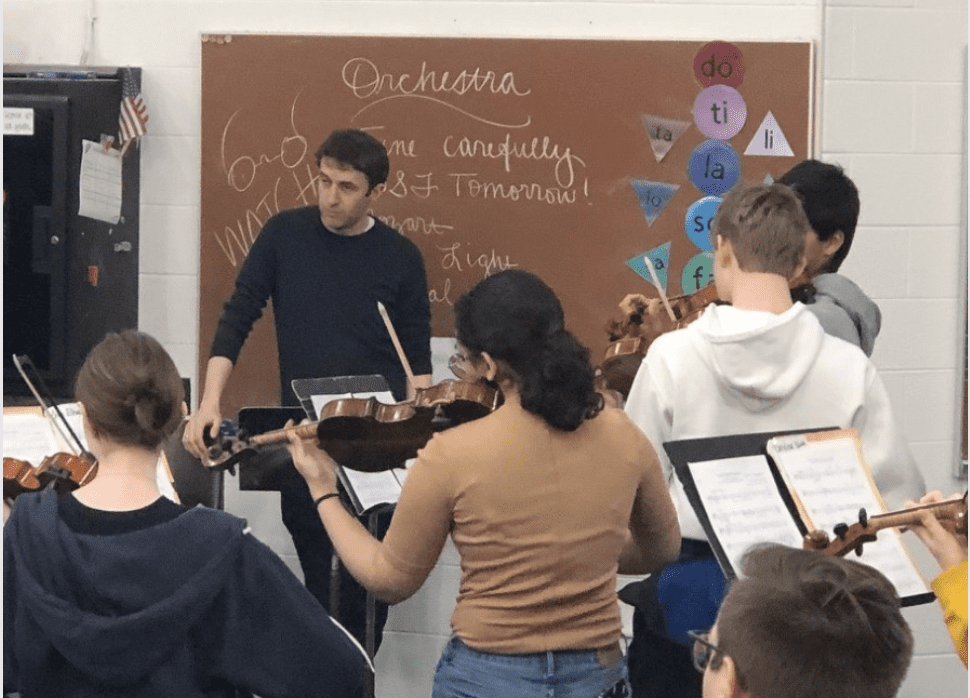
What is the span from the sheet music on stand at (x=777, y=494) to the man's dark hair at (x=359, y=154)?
64.8 inches

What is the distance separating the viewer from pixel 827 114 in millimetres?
3811

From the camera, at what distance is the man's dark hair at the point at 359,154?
350 cm

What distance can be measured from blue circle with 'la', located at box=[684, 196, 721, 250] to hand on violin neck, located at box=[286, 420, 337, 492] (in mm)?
1777

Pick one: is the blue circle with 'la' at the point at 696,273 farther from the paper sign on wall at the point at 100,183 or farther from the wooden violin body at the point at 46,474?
the wooden violin body at the point at 46,474

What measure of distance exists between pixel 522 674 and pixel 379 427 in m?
0.69

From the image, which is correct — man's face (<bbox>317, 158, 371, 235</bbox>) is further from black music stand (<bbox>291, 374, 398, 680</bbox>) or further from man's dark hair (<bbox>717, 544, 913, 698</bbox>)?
man's dark hair (<bbox>717, 544, 913, 698</bbox>)

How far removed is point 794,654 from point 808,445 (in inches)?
34.6

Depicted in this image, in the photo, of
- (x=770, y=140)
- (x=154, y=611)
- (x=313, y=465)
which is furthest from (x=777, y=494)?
(x=770, y=140)

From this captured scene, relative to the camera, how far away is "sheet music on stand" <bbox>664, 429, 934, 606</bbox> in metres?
2.06

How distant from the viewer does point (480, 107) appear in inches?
153

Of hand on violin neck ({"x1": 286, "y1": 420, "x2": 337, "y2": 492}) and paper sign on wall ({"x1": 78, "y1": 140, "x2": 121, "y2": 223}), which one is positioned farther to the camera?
paper sign on wall ({"x1": 78, "y1": 140, "x2": 121, "y2": 223})

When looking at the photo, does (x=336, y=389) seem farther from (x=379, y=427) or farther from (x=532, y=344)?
(x=532, y=344)

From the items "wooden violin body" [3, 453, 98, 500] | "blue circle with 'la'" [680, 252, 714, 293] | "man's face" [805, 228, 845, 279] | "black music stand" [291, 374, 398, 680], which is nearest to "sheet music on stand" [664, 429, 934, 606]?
"man's face" [805, 228, 845, 279]

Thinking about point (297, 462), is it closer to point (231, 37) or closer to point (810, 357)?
point (810, 357)
